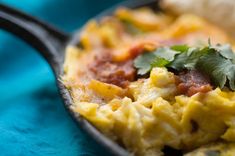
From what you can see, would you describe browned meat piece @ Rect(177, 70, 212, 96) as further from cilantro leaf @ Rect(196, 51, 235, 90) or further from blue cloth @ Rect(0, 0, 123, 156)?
blue cloth @ Rect(0, 0, 123, 156)

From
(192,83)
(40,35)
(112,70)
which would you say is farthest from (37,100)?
(192,83)

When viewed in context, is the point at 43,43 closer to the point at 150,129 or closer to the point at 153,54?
the point at 153,54

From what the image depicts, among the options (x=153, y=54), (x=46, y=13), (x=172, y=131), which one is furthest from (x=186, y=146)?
(x=46, y=13)

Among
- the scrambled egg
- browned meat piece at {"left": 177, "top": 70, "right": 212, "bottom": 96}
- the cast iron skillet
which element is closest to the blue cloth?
the scrambled egg

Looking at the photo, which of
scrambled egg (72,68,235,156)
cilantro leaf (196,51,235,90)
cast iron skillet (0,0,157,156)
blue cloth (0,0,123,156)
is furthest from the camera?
cast iron skillet (0,0,157,156)

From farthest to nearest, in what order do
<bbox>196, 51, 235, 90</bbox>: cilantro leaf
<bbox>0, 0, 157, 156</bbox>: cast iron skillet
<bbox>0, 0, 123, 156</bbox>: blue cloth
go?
<bbox>0, 0, 157, 156</bbox>: cast iron skillet
<bbox>0, 0, 123, 156</bbox>: blue cloth
<bbox>196, 51, 235, 90</bbox>: cilantro leaf

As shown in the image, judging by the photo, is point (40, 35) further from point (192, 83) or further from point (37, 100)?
point (192, 83)

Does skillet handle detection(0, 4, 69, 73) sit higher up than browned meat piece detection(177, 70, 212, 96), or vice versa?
skillet handle detection(0, 4, 69, 73)
